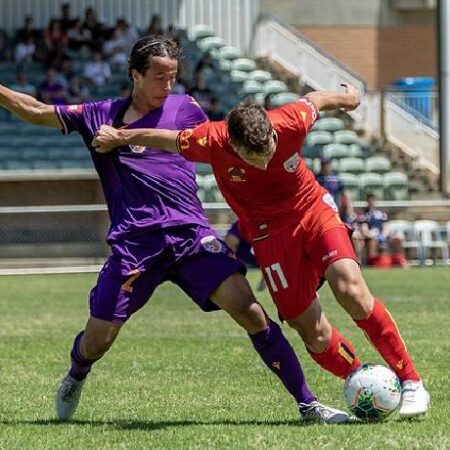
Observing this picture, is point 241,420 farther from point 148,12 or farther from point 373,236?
point 148,12

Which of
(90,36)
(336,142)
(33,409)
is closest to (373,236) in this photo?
(336,142)

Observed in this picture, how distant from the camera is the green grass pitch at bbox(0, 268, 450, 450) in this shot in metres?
6.61

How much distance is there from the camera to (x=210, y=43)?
3025cm

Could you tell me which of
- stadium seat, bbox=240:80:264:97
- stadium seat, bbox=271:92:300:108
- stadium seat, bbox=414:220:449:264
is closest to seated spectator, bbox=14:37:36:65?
stadium seat, bbox=240:80:264:97

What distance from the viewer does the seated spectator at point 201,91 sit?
26.2 metres

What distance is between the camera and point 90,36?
28641 mm

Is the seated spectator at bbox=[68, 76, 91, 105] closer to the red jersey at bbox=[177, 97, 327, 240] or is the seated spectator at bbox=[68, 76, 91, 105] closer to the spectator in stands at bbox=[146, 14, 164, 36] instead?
the spectator in stands at bbox=[146, 14, 164, 36]

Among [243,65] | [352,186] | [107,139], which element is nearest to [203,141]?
[107,139]

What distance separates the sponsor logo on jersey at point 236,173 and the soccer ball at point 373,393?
1181mm

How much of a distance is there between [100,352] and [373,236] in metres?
15.6

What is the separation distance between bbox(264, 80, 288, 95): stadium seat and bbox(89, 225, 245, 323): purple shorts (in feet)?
68.8

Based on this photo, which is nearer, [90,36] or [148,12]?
[90,36]

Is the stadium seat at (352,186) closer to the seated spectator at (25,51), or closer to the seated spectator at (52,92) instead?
the seated spectator at (52,92)

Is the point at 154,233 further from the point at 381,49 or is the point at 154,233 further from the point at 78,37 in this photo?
the point at 381,49
